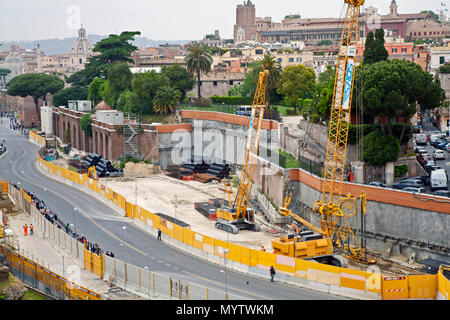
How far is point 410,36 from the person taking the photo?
7781 inches

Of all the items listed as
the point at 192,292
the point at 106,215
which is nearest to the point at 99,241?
the point at 106,215

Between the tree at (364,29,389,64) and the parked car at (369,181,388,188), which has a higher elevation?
the tree at (364,29,389,64)

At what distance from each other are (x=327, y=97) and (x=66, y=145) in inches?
2383

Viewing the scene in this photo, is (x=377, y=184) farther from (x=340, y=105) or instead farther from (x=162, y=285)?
(x=162, y=285)

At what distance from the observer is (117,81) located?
381 ft

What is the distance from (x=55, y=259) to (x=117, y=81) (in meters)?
67.2

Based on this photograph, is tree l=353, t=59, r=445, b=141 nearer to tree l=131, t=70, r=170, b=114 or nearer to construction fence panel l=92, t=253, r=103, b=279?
construction fence panel l=92, t=253, r=103, b=279

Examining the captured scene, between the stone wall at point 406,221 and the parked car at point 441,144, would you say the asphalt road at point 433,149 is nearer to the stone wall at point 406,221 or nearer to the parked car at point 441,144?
→ the parked car at point 441,144

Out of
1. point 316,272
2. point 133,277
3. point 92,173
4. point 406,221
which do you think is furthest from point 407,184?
point 92,173

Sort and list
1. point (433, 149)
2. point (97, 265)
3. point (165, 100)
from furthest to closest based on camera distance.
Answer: point (165, 100) → point (433, 149) → point (97, 265)

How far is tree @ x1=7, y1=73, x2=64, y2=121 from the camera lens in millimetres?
143500

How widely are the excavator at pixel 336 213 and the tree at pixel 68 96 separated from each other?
274 ft

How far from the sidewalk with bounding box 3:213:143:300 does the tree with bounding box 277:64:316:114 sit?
150 ft

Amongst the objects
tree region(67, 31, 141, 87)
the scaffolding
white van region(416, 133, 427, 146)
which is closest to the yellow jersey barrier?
the scaffolding
